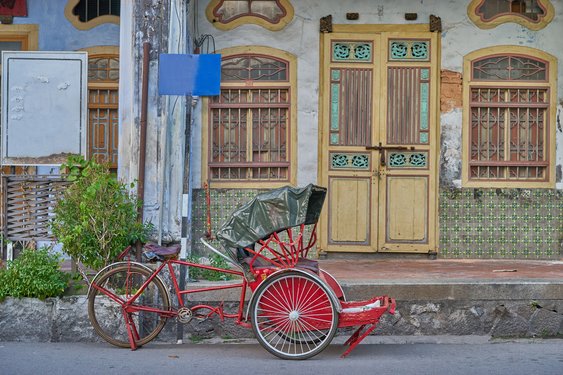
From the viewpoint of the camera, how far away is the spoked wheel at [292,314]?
8.23m

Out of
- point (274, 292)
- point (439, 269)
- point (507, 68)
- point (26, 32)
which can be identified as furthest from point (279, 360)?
point (26, 32)

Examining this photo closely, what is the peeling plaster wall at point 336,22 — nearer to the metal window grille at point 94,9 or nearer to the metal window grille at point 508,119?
the metal window grille at point 508,119

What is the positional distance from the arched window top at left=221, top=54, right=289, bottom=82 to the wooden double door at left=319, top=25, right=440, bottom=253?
55cm

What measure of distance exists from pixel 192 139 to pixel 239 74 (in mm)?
971

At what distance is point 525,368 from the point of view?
313 inches

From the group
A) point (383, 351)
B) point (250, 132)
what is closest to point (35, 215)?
point (250, 132)

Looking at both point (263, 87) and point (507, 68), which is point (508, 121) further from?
point (263, 87)

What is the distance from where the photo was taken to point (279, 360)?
8.28 m

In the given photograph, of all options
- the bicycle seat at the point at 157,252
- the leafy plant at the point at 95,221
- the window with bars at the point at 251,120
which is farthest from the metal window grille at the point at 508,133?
the leafy plant at the point at 95,221

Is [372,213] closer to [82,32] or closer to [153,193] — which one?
[153,193]

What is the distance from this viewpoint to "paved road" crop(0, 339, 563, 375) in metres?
7.78

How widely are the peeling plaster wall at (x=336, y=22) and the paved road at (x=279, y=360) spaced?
3348 millimetres

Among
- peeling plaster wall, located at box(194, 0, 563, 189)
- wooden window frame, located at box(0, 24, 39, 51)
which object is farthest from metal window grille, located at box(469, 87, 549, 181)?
wooden window frame, located at box(0, 24, 39, 51)

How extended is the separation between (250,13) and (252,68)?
0.67 metres
